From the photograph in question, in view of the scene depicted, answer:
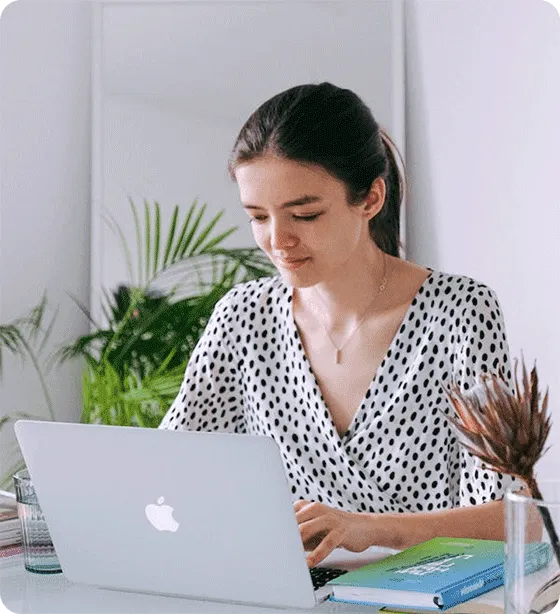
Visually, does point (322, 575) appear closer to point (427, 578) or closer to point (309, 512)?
point (309, 512)

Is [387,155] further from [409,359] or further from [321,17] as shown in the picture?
Answer: [321,17]

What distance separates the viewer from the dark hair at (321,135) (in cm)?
211

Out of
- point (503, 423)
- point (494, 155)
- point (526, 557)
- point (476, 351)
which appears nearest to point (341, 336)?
point (476, 351)

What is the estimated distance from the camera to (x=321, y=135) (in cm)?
213

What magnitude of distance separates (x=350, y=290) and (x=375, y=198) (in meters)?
0.20

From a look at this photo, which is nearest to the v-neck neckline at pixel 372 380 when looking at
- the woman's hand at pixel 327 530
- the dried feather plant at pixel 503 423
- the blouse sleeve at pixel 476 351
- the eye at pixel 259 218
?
the blouse sleeve at pixel 476 351

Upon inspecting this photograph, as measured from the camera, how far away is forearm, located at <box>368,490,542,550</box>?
175 cm

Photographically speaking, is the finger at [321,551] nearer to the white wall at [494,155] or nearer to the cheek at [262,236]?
the cheek at [262,236]

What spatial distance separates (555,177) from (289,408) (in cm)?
150

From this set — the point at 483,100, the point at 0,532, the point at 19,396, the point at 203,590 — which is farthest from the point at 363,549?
the point at 19,396

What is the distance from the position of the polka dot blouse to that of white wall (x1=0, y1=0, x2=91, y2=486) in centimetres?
185

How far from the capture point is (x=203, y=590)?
153cm

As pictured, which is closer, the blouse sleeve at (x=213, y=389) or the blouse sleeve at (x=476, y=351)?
the blouse sleeve at (x=476, y=351)

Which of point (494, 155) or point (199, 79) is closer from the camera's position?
point (494, 155)
